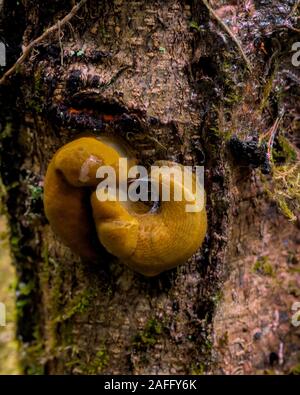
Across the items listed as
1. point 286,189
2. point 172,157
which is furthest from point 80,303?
point 286,189

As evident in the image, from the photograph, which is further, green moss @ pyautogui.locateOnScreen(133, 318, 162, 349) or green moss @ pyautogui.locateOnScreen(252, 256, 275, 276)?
green moss @ pyautogui.locateOnScreen(252, 256, 275, 276)

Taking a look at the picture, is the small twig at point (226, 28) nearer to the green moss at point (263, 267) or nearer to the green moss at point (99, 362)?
the green moss at point (263, 267)

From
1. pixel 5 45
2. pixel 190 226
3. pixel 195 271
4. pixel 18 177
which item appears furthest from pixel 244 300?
pixel 5 45

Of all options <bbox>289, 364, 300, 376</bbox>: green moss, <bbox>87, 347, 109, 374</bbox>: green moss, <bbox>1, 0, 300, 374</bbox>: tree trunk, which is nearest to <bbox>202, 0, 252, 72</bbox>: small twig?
<bbox>1, 0, 300, 374</bbox>: tree trunk

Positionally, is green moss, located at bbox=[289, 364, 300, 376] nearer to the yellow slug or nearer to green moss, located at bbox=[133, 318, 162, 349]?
green moss, located at bbox=[133, 318, 162, 349]

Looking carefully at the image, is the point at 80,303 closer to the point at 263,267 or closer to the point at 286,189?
the point at 263,267

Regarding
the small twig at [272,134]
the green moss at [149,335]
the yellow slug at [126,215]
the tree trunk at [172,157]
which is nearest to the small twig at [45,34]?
the tree trunk at [172,157]

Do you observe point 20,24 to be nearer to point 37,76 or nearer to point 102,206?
point 37,76
